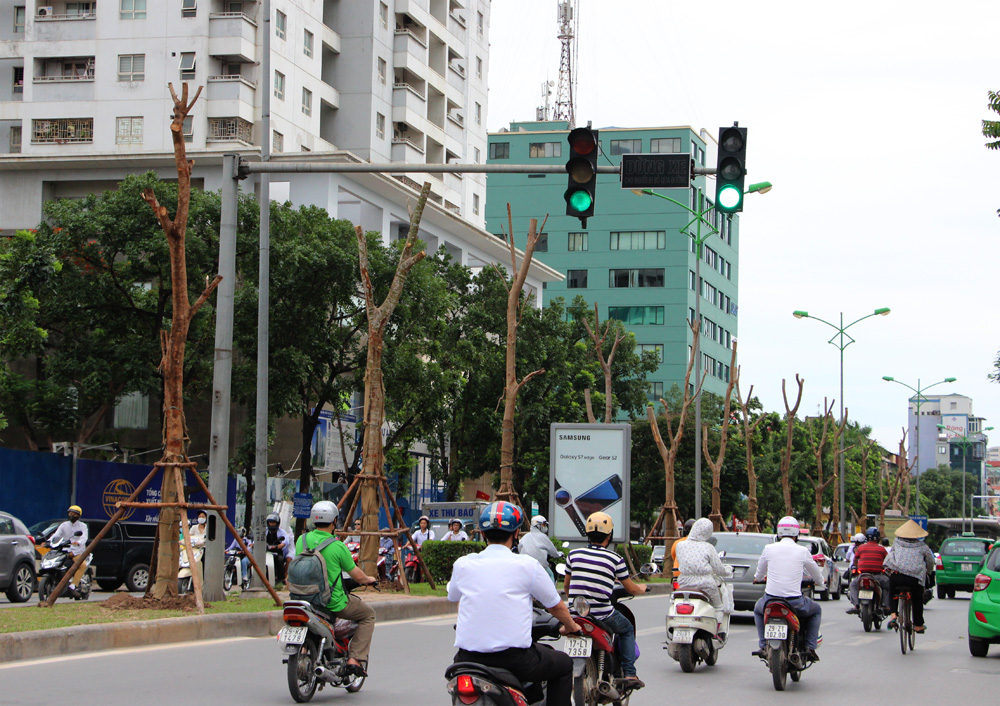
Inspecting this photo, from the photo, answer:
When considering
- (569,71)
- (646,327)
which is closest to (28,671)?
(646,327)

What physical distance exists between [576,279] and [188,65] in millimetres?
42753

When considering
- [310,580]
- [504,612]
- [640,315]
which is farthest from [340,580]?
[640,315]

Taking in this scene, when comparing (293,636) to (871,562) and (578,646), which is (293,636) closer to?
(578,646)

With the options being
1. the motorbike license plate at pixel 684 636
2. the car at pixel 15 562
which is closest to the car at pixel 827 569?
the motorbike license plate at pixel 684 636

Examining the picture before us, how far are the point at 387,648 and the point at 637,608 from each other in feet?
32.6

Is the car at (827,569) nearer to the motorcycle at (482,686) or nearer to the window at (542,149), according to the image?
the motorcycle at (482,686)

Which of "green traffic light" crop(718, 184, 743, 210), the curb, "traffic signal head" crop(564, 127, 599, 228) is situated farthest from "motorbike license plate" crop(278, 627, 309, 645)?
"green traffic light" crop(718, 184, 743, 210)

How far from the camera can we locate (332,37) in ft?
174

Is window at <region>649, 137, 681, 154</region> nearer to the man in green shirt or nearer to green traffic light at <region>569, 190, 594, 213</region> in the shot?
green traffic light at <region>569, 190, 594, 213</region>

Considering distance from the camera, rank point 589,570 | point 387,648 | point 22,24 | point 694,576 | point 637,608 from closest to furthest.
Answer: point 589,570 < point 694,576 < point 387,648 < point 637,608 < point 22,24

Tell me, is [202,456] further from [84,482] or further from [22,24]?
[22,24]

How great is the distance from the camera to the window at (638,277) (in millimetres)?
84500

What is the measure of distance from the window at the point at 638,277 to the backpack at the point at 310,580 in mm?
75918

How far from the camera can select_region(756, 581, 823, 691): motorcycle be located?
11.2 meters
